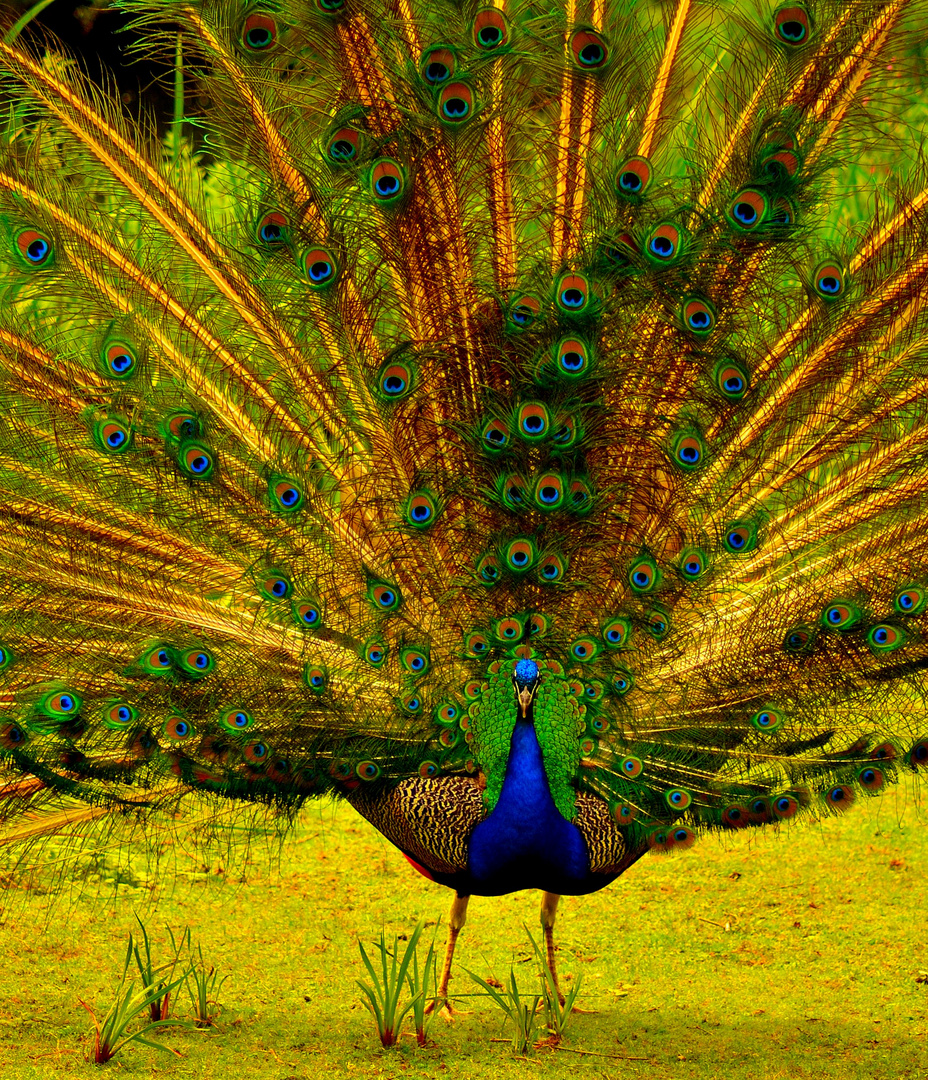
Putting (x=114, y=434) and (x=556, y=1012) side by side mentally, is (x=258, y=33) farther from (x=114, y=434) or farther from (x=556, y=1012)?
(x=556, y=1012)

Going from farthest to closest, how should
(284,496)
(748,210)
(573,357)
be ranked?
(284,496), (573,357), (748,210)

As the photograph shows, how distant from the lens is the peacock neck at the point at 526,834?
12.0ft

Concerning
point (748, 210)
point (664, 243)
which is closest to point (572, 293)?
point (664, 243)

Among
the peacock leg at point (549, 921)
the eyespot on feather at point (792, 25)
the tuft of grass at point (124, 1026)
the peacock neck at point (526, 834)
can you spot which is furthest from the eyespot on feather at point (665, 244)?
the tuft of grass at point (124, 1026)

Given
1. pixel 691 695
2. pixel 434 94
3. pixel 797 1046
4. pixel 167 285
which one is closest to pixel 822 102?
pixel 434 94

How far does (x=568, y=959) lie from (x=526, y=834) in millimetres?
1432

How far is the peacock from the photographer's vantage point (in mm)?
3520

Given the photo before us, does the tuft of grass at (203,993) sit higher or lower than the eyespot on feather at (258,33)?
lower

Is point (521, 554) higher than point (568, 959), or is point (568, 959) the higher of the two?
point (521, 554)

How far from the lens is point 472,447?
3.75 m

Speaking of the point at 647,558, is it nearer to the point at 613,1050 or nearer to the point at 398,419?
the point at 398,419

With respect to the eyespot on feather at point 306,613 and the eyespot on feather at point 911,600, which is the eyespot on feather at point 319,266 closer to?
the eyespot on feather at point 306,613

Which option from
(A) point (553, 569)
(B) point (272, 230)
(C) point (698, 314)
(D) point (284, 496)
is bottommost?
(A) point (553, 569)

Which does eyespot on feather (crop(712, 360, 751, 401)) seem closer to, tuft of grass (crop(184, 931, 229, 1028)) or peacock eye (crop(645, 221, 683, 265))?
peacock eye (crop(645, 221, 683, 265))
